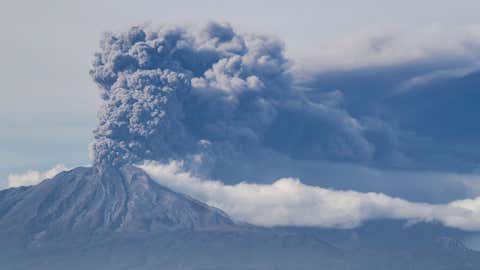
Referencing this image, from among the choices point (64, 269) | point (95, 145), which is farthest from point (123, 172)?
point (95, 145)

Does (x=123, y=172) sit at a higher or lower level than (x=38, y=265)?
higher

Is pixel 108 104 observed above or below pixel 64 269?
above

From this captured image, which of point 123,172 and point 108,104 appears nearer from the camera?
point 108,104

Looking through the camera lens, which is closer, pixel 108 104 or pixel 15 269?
pixel 108 104

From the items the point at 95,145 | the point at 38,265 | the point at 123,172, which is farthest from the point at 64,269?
the point at 95,145

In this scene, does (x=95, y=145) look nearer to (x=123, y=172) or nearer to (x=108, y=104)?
(x=108, y=104)

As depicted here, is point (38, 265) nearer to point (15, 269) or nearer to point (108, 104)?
point (15, 269)

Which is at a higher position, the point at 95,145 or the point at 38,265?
the point at 95,145
